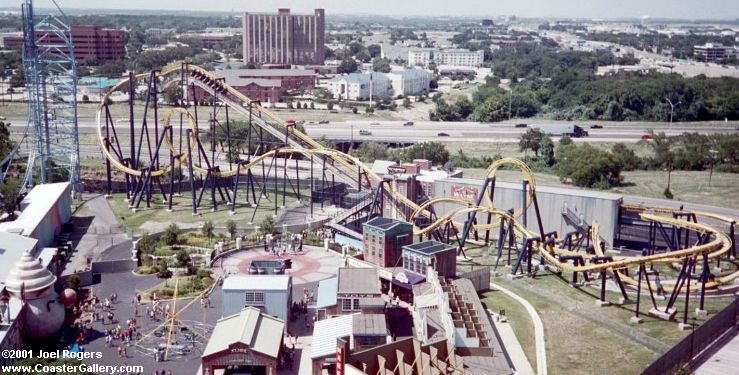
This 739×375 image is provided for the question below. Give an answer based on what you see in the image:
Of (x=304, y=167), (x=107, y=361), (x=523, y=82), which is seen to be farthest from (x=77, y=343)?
(x=523, y=82)

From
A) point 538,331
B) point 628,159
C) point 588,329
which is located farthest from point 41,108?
point 628,159

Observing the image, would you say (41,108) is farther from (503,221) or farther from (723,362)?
(723,362)

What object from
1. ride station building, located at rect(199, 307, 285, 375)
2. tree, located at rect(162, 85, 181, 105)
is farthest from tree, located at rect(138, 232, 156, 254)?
tree, located at rect(162, 85, 181, 105)

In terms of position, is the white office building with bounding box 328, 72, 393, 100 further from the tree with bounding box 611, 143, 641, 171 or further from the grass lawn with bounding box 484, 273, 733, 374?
the grass lawn with bounding box 484, 273, 733, 374

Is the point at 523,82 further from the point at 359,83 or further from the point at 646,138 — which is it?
the point at 646,138

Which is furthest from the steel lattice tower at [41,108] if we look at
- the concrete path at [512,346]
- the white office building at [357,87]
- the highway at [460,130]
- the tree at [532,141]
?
the white office building at [357,87]

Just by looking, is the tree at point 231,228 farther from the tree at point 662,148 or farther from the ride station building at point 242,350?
the tree at point 662,148
